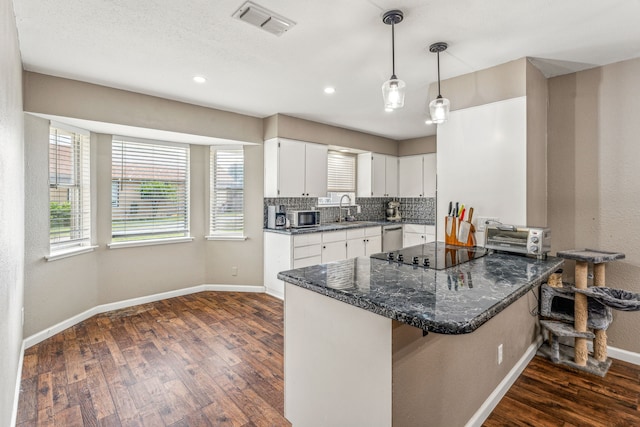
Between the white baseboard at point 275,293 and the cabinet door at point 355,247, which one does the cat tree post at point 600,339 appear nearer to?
the cabinet door at point 355,247

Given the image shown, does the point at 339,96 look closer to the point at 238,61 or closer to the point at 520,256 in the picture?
the point at 238,61

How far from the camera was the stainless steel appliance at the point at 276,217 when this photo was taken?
4465 millimetres

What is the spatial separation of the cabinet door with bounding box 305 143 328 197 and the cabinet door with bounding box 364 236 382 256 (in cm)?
109

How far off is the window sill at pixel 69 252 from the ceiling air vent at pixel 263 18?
2.97 meters

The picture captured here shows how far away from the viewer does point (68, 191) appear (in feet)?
11.2

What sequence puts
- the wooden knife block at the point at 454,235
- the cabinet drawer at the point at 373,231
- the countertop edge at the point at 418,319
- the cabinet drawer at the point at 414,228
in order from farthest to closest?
the cabinet drawer at the point at 414,228 → the cabinet drawer at the point at 373,231 → the wooden knife block at the point at 454,235 → the countertop edge at the point at 418,319

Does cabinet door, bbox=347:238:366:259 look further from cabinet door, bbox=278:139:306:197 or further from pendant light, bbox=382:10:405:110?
pendant light, bbox=382:10:405:110

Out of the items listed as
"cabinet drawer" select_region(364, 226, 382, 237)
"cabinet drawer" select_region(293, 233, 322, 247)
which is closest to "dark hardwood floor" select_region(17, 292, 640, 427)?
"cabinet drawer" select_region(293, 233, 322, 247)

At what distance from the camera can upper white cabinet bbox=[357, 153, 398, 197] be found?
581 cm

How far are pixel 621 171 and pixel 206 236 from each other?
4695mm

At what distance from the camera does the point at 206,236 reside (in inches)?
182

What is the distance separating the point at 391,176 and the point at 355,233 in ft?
6.05

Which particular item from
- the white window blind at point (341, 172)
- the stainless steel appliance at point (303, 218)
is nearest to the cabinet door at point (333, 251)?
the stainless steel appliance at point (303, 218)

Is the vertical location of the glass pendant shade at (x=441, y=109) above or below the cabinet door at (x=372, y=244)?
above
